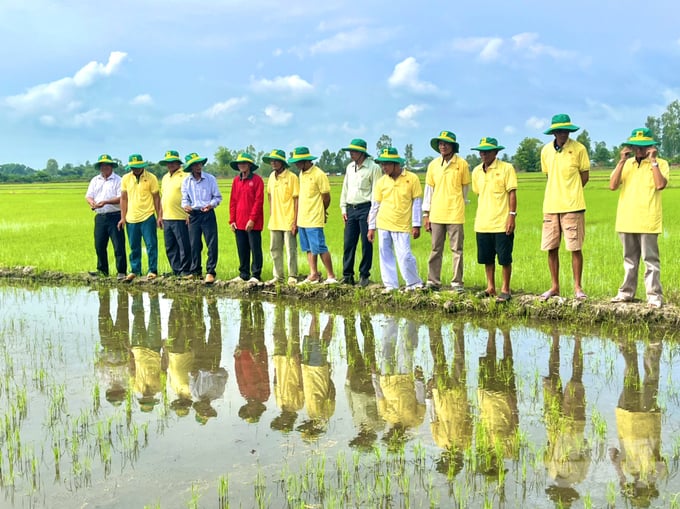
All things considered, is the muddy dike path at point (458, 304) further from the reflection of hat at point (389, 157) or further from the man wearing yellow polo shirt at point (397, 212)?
the reflection of hat at point (389, 157)

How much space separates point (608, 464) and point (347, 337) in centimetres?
312

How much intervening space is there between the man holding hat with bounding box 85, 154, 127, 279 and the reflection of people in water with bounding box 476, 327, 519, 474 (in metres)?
5.65

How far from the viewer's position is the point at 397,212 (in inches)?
298

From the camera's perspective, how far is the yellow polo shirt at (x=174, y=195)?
9016mm

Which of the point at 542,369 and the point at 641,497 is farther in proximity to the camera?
the point at 542,369

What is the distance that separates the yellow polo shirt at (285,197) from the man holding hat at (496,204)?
2.25 meters

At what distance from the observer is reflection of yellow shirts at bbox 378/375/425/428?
13.6 feet

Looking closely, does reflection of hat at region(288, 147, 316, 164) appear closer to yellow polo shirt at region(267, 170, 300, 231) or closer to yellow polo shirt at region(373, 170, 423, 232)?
yellow polo shirt at region(267, 170, 300, 231)

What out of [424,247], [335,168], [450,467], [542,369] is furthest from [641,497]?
[335,168]

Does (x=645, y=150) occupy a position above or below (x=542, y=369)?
above

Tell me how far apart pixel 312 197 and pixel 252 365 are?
10.3 feet

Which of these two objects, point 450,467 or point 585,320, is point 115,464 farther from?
point 585,320

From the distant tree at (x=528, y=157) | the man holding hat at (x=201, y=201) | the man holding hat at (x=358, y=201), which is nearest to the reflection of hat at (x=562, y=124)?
the man holding hat at (x=358, y=201)

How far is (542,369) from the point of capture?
5168mm
